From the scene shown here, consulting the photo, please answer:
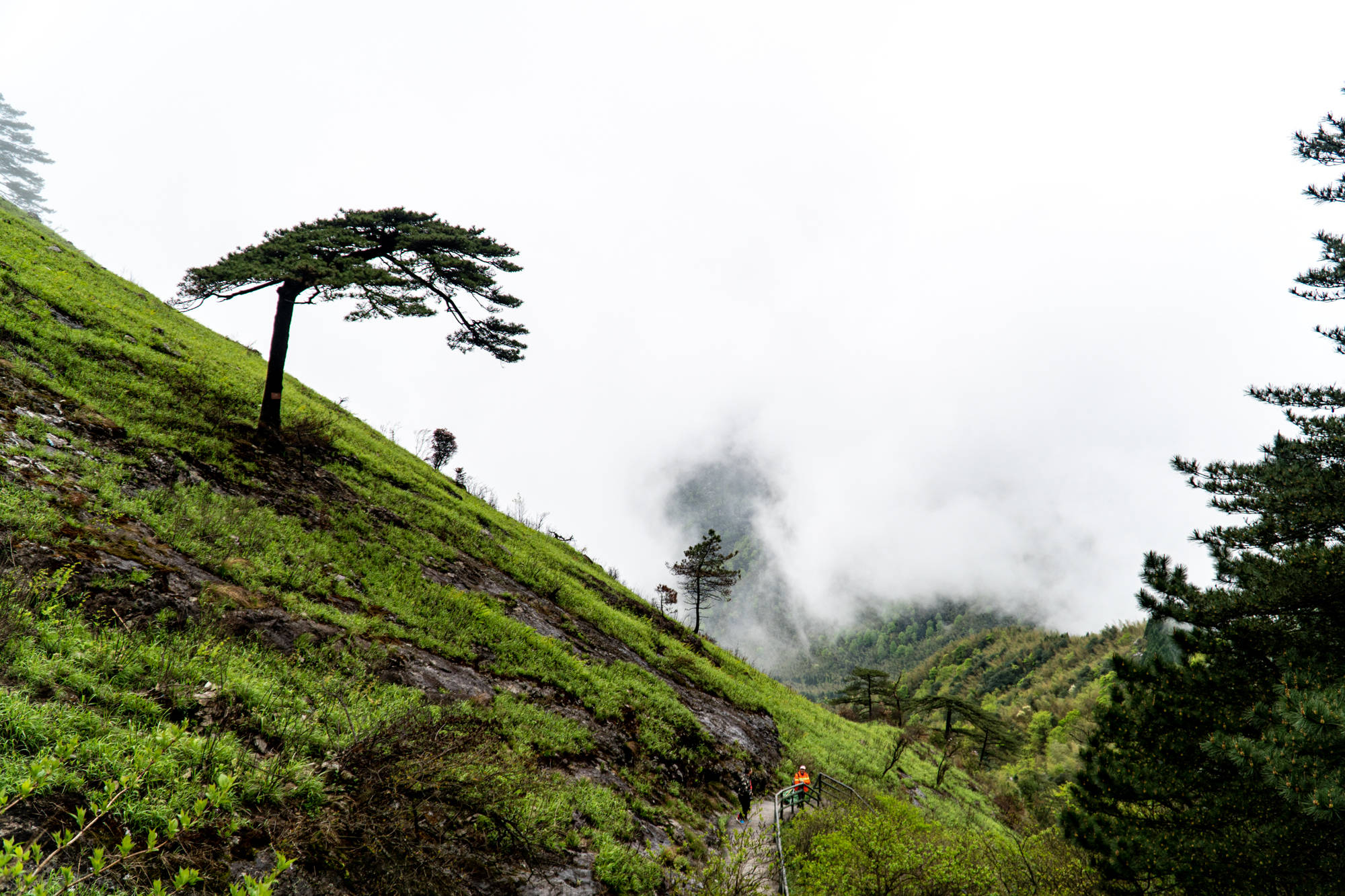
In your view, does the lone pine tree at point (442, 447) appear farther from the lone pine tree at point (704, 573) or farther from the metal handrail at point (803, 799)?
the metal handrail at point (803, 799)

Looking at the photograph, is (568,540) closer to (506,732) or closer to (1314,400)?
(506,732)

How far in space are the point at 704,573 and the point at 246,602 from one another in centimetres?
3930

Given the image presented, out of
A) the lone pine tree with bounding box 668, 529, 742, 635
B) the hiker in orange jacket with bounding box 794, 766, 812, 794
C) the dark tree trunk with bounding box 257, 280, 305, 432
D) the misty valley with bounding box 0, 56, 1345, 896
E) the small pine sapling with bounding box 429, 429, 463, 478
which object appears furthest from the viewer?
the lone pine tree with bounding box 668, 529, 742, 635

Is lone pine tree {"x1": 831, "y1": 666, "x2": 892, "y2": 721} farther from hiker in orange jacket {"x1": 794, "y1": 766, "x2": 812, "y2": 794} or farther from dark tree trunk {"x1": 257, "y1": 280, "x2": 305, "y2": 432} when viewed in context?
dark tree trunk {"x1": 257, "y1": 280, "x2": 305, "y2": 432}

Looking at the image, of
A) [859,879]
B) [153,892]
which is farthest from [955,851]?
[153,892]

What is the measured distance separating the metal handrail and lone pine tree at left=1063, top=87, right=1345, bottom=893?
4.95 metres

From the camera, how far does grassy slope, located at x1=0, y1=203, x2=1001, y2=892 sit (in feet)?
17.5

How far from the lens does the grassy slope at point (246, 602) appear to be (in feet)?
17.5

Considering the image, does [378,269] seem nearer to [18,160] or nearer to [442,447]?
[442,447]

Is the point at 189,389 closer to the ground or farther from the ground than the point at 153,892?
farther from the ground

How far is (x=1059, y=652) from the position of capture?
388 ft

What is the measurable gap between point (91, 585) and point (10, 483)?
2.87 m

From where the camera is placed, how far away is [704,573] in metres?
45.8

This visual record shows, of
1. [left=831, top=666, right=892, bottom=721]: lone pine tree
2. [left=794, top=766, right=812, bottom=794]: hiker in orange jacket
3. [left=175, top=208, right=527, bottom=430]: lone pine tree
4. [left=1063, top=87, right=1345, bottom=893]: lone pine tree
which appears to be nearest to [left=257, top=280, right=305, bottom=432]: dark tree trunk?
[left=175, top=208, right=527, bottom=430]: lone pine tree
